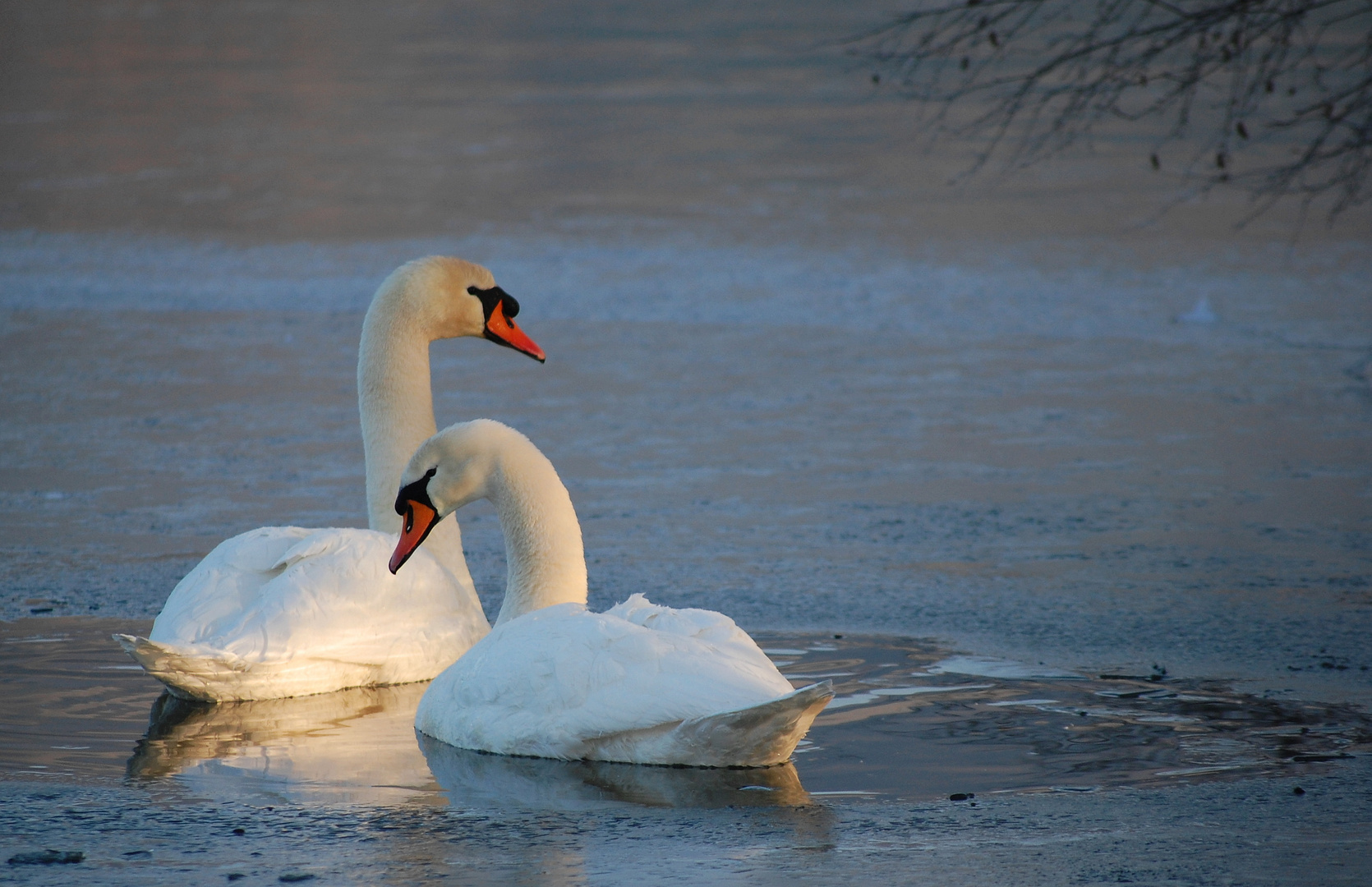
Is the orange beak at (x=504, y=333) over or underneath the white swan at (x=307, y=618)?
over

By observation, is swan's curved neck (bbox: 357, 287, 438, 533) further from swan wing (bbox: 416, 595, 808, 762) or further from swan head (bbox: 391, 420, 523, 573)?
swan wing (bbox: 416, 595, 808, 762)

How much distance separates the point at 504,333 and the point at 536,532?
163cm

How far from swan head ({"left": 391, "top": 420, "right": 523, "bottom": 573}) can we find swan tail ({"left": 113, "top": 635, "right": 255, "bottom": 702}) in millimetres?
561

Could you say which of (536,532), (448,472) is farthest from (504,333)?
(536,532)

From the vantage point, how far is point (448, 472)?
17.5 ft

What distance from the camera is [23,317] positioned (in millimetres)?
12195

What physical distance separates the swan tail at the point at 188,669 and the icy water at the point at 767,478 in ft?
0.40

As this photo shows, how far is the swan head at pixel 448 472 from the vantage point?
17.4ft

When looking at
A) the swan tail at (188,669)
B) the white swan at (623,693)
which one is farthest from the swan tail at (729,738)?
the swan tail at (188,669)

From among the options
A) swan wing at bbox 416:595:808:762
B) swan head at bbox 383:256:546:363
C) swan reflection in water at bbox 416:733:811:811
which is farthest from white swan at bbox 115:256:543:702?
swan head at bbox 383:256:546:363

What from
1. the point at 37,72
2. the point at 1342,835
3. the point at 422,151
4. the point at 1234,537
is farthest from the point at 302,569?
the point at 37,72

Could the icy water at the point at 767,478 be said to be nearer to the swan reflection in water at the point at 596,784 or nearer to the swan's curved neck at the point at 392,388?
the swan reflection in water at the point at 596,784

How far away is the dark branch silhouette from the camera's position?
6.51m

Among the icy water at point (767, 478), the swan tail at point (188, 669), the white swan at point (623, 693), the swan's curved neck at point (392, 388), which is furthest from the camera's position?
the swan's curved neck at point (392, 388)
